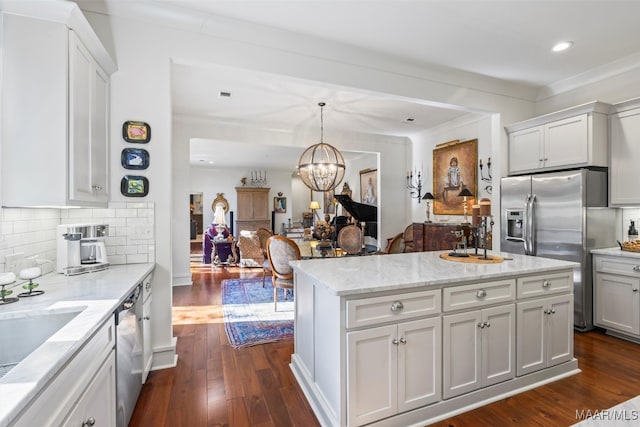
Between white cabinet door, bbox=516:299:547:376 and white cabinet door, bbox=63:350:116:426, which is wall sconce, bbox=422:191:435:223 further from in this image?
white cabinet door, bbox=63:350:116:426

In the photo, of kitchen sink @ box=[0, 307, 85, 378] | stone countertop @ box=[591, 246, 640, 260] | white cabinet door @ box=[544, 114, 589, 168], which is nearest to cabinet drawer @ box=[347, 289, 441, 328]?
kitchen sink @ box=[0, 307, 85, 378]

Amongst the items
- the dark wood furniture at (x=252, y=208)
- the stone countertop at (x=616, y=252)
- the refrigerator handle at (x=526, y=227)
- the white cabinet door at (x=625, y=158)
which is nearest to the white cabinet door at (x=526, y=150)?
the refrigerator handle at (x=526, y=227)

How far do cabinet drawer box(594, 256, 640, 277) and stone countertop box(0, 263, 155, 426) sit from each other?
14.1ft

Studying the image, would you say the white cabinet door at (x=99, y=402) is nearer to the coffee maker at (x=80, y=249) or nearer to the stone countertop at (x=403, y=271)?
the coffee maker at (x=80, y=249)

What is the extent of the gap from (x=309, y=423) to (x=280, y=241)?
7.01 feet

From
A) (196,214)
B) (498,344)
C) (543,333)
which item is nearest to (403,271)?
(498,344)

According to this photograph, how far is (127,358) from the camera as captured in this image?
181 centimetres

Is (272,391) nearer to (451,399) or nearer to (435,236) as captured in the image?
(451,399)

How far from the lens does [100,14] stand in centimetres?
242

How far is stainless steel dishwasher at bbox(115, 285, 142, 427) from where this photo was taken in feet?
5.40

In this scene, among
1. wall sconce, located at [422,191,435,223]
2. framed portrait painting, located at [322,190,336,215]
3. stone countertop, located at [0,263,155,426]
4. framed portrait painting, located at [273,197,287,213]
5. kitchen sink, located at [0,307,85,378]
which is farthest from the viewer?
framed portrait painting, located at [273,197,287,213]

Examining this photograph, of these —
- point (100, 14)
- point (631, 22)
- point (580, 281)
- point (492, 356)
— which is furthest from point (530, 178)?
point (100, 14)

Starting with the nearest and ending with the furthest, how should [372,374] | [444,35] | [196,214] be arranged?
[372,374], [444,35], [196,214]

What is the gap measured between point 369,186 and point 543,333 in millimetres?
6293
